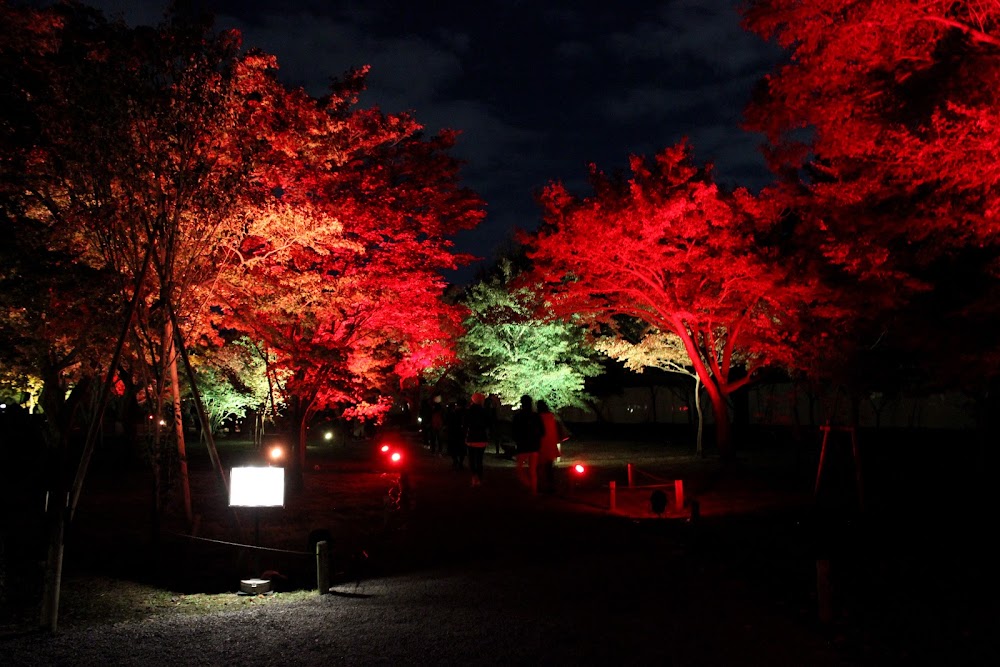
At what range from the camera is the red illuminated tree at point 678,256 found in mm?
17812

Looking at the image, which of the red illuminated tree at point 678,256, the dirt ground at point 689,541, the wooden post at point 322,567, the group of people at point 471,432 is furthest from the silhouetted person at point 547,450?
the wooden post at point 322,567

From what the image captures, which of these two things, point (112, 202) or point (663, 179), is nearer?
point (112, 202)

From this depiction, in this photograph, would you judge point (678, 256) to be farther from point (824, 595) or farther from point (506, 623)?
point (506, 623)

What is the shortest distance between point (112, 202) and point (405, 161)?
7.71 metres

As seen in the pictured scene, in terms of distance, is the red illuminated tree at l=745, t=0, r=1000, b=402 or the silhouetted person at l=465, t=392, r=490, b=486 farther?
the silhouetted person at l=465, t=392, r=490, b=486

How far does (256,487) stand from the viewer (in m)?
7.66

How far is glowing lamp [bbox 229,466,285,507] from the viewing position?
7652mm

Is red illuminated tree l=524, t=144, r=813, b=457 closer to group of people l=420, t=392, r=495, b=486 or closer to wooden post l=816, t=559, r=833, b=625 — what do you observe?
group of people l=420, t=392, r=495, b=486

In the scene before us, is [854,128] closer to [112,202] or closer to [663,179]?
[663,179]

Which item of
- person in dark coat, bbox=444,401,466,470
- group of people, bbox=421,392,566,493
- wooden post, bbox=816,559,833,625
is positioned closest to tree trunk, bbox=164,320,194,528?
group of people, bbox=421,392,566,493

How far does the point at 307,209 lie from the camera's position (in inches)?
448

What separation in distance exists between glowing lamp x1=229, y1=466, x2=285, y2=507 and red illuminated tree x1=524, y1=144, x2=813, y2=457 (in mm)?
12126

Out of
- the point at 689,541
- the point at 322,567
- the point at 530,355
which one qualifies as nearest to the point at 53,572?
the point at 322,567

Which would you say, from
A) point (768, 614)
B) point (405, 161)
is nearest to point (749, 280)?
point (405, 161)
